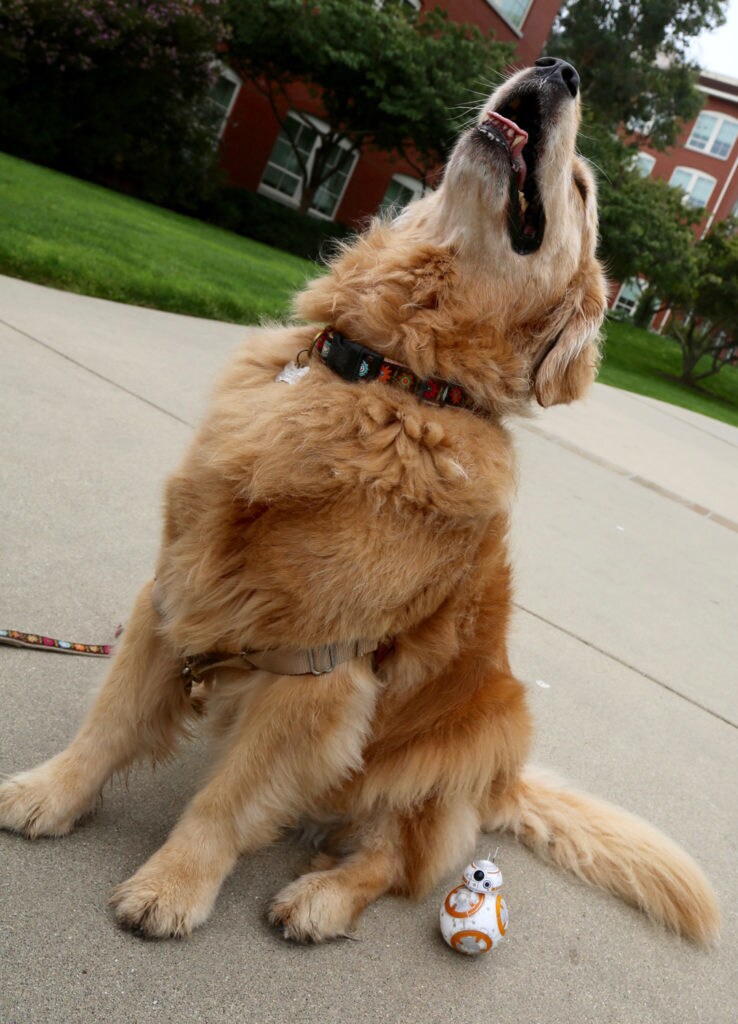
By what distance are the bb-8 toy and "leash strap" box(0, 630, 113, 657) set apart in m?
1.30

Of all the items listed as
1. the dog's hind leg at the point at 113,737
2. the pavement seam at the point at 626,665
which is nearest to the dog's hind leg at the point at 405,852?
the dog's hind leg at the point at 113,737

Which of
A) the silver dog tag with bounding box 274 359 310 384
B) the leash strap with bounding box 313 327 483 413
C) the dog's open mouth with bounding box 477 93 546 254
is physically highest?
the dog's open mouth with bounding box 477 93 546 254

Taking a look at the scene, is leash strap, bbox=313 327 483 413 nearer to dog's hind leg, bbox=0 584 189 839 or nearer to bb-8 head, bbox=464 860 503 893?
dog's hind leg, bbox=0 584 189 839

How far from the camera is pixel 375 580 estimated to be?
1.90 m

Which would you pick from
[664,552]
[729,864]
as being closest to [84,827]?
[729,864]

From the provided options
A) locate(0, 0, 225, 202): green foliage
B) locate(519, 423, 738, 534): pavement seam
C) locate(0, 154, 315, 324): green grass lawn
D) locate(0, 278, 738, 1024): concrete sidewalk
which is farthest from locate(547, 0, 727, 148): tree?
locate(0, 278, 738, 1024): concrete sidewalk

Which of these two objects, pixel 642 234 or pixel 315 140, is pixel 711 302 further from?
pixel 315 140

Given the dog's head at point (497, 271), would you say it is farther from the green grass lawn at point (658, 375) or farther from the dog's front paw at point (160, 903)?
the green grass lawn at point (658, 375)

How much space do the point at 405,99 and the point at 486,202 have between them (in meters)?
22.3

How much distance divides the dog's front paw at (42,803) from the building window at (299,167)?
2507cm

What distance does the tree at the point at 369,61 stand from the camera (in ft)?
70.3

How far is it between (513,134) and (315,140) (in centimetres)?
2560

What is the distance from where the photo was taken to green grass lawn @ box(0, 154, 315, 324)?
7070 mm

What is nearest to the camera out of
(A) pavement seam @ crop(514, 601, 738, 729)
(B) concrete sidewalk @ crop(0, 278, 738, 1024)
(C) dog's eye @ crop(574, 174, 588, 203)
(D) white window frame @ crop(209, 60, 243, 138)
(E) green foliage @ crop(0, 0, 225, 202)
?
(B) concrete sidewalk @ crop(0, 278, 738, 1024)
